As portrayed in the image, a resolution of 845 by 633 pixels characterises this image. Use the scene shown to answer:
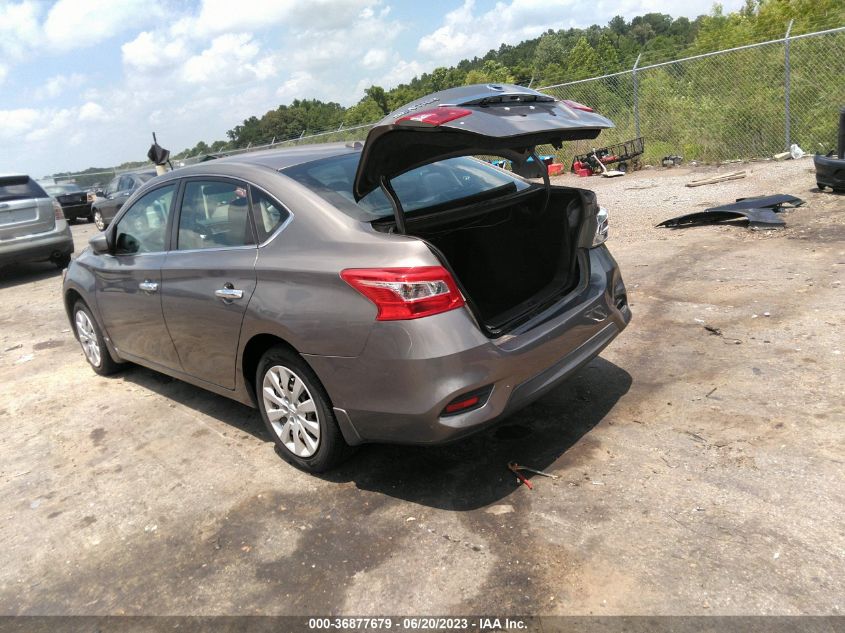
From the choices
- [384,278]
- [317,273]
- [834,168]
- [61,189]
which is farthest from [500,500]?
[61,189]

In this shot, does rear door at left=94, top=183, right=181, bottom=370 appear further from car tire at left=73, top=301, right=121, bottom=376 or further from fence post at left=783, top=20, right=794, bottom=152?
fence post at left=783, top=20, right=794, bottom=152

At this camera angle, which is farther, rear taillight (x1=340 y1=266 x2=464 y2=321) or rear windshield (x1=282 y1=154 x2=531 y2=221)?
rear windshield (x1=282 y1=154 x2=531 y2=221)

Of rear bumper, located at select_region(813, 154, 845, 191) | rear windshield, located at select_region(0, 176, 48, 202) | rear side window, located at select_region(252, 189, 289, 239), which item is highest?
rear windshield, located at select_region(0, 176, 48, 202)

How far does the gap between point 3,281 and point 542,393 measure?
11873 mm

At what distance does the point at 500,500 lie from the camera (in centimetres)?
324

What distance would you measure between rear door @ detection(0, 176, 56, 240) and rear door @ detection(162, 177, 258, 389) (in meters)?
8.44

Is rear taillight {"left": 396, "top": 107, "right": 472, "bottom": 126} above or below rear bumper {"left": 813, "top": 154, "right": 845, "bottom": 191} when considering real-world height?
above

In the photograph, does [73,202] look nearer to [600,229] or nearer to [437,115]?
[600,229]

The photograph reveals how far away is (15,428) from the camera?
16.4 ft

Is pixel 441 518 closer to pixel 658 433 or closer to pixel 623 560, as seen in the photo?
pixel 623 560

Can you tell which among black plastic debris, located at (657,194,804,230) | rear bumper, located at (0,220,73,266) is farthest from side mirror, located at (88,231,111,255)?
rear bumper, located at (0,220,73,266)

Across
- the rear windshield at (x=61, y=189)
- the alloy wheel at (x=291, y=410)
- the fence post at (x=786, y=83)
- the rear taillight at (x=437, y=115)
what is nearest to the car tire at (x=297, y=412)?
the alloy wheel at (x=291, y=410)

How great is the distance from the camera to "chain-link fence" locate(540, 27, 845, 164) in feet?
44.1

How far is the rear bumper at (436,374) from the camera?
9.75 ft
